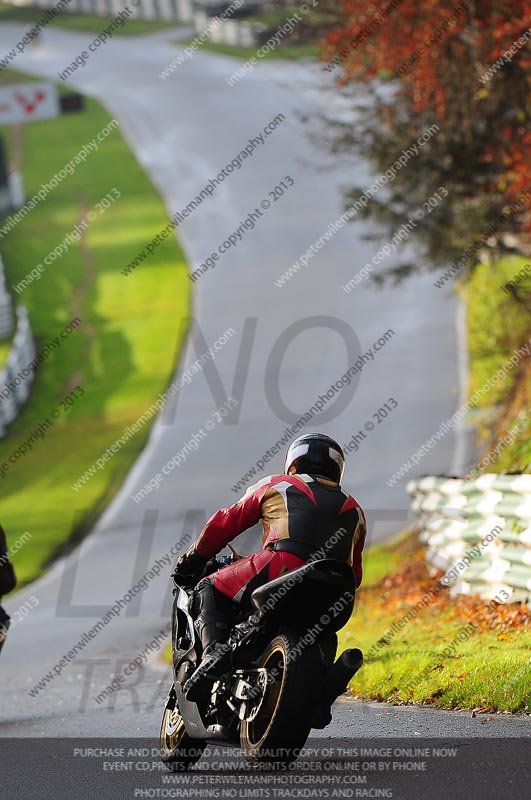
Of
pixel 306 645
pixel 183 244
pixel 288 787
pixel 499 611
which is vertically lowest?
pixel 183 244

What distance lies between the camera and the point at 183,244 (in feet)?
134

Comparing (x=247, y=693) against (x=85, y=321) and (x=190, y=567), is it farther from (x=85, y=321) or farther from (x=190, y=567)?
(x=85, y=321)

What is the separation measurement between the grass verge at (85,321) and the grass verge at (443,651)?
8.52m

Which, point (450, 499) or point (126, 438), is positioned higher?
point (450, 499)

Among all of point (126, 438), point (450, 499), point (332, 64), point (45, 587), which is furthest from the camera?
point (126, 438)

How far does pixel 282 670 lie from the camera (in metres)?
6.05

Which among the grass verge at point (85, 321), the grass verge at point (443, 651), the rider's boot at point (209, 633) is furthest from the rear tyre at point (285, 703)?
the grass verge at point (85, 321)

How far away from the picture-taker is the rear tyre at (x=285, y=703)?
594 cm

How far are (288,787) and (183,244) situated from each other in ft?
117

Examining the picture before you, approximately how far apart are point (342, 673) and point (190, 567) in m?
1.36

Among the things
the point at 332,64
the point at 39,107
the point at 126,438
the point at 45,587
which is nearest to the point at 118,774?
the point at 45,587

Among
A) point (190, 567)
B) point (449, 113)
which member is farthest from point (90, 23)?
point (190, 567)

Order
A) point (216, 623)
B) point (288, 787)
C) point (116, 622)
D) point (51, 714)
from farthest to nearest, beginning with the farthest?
point (116, 622) < point (51, 714) < point (216, 623) < point (288, 787)

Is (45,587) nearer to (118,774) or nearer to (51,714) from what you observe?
(51,714)
